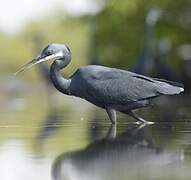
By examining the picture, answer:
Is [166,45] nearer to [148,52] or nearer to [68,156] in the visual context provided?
[148,52]

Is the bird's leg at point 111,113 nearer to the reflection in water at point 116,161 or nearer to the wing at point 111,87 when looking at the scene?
the wing at point 111,87

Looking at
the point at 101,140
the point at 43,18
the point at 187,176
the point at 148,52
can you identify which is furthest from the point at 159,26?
the point at 43,18

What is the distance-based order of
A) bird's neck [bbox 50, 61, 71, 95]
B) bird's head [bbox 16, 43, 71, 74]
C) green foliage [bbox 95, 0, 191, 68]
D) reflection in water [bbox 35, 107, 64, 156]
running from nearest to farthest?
reflection in water [bbox 35, 107, 64, 156]
bird's neck [bbox 50, 61, 71, 95]
bird's head [bbox 16, 43, 71, 74]
green foliage [bbox 95, 0, 191, 68]

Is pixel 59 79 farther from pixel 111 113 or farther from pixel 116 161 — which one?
pixel 116 161

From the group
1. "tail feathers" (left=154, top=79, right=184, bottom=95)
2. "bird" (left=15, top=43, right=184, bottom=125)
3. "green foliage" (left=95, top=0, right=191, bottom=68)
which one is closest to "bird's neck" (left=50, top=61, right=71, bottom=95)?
"bird" (left=15, top=43, right=184, bottom=125)

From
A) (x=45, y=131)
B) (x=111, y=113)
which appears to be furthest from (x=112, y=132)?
(x=45, y=131)

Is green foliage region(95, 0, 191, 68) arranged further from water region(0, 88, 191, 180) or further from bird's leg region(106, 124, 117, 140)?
bird's leg region(106, 124, 117, 140)

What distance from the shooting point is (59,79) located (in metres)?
13.7

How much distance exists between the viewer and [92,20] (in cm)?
4028

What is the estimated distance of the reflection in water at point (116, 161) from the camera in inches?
312

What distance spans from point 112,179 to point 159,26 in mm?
31161

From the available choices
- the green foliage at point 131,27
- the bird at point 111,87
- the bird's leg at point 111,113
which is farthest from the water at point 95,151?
the green foliage at point 131,27

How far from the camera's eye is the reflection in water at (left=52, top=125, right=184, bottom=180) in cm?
792

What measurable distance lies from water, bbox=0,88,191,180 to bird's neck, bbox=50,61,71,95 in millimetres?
696
